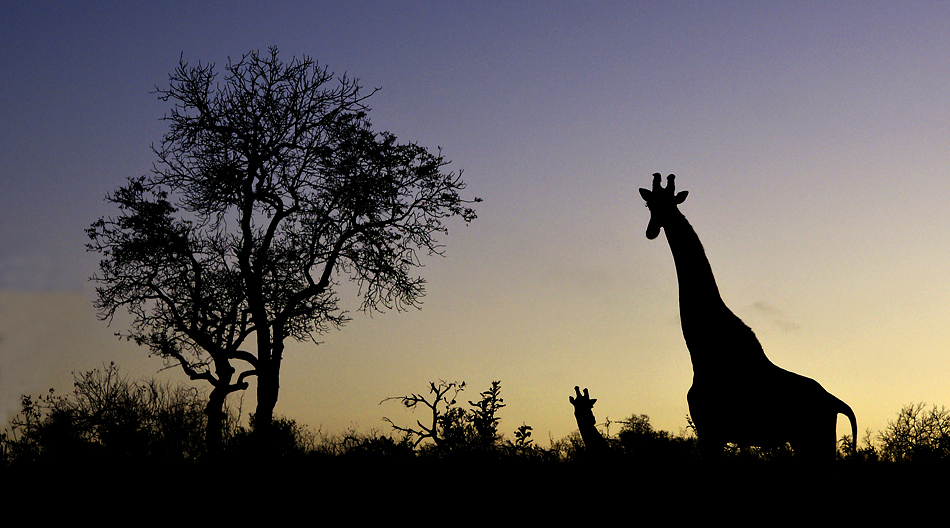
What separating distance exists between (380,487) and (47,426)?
13.1 meters

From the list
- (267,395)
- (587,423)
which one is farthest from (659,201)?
(267,395)

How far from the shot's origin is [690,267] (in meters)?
10.3

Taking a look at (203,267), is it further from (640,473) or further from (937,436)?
(937,436)

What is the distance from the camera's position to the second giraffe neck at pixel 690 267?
33.4 ft

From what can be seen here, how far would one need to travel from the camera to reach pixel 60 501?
9008mm

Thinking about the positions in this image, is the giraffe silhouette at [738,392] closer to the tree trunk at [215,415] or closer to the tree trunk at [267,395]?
the tree trunk at [267,395]

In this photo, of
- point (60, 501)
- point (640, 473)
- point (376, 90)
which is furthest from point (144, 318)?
point (640, 473)

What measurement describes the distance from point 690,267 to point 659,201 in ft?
3.55

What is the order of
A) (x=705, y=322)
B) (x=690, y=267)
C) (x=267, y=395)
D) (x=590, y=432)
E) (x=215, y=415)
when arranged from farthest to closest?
(x=215, y=415) → (x=267, y=395) → (x=590, y=432) → (x=690, y=267) → (x=705, y=322)

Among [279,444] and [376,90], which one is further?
[376,90]

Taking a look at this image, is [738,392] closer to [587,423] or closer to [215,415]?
[587,423]

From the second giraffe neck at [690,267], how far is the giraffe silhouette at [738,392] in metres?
0.01

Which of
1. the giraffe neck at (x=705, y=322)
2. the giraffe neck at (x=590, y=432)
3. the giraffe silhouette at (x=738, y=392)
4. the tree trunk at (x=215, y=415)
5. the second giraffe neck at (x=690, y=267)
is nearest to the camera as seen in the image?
the giraffe silhouette at (x=738, y=392)

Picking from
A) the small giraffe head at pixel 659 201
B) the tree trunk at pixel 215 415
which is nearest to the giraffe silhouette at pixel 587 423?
the small giraffe head at pixel 659 201
